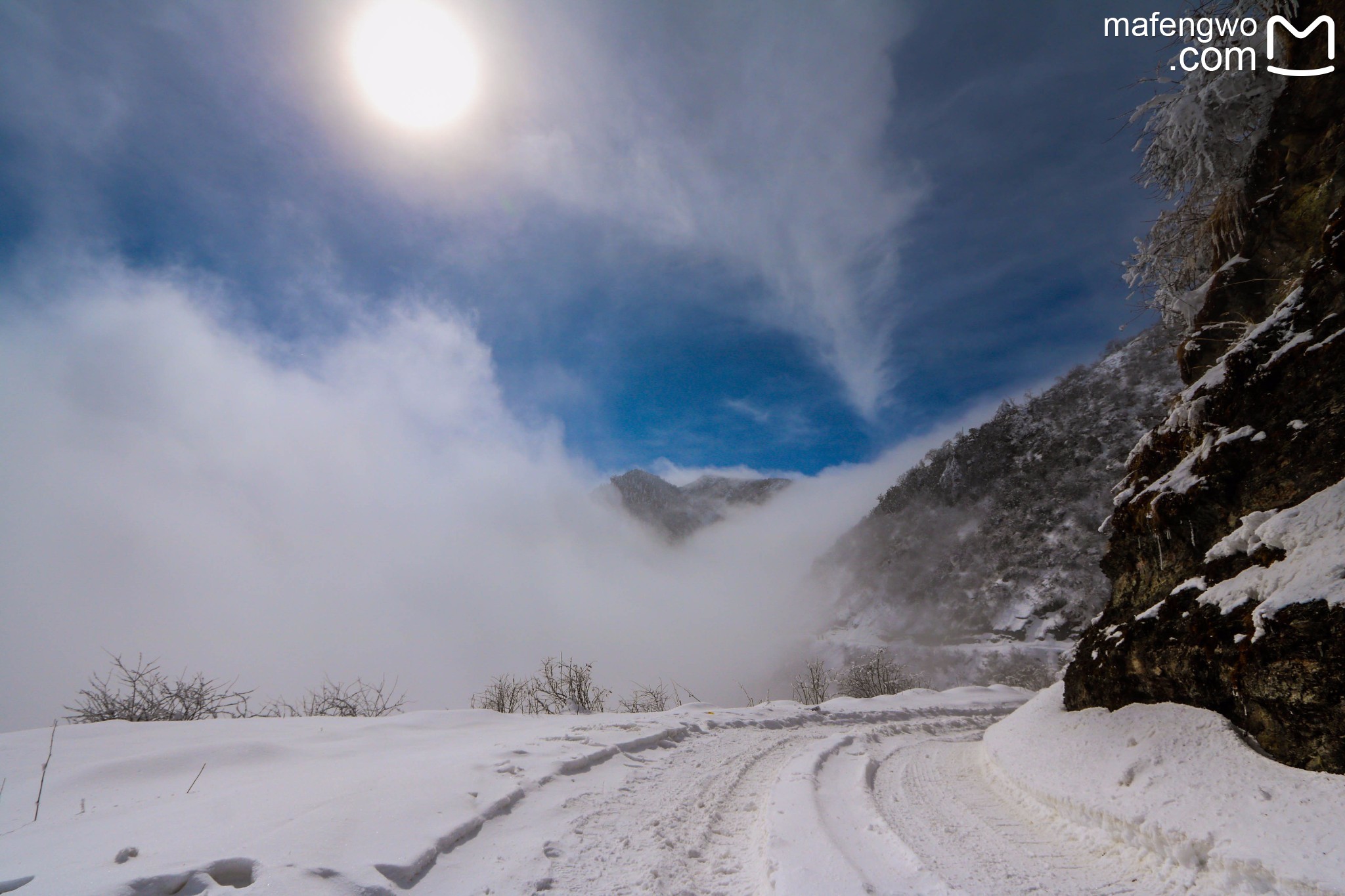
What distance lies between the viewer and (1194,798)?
130 inches

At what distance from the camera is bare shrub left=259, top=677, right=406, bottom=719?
9.85 m

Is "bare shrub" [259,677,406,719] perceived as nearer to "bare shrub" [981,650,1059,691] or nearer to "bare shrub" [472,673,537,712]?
"bare shrub" [472,673,537,712]

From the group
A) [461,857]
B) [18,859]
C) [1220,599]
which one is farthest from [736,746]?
[18,859]

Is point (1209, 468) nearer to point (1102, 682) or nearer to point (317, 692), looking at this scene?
point (1102, 682)

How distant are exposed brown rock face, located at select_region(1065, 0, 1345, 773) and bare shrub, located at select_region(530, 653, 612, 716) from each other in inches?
377

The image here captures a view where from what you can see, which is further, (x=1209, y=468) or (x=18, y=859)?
(x=1209, y=468)

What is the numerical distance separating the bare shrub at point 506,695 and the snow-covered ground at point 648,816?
19.7 feet

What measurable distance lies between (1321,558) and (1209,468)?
2002 millimetres

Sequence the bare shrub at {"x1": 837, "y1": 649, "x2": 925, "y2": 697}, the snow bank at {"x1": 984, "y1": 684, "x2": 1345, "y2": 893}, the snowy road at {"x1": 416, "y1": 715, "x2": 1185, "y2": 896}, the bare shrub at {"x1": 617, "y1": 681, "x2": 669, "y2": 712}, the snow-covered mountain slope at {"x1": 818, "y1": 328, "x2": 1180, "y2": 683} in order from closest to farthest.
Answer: the snow bank at {"x1": 984, "y1": 684, "x2": 1345, "y2": 893}, the snowy road at {"x1": 416, "y1": 715, "x2": 1185, "y2": 896}, the bare shrub at {"x1": 617, "y1": 681, "x2": 669, "y2": 712}, the bare shrub at {"x1": 837, "y1": 649, "x2": 925, "y2": 697}, the snow-covered mountain slope at {"x1": 818, "y1": 328, "x2": 1180, "y2": 683}

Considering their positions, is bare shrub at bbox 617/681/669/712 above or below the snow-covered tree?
below

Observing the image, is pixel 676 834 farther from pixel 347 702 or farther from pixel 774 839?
pixel 347 702

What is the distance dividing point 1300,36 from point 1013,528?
5185 cm

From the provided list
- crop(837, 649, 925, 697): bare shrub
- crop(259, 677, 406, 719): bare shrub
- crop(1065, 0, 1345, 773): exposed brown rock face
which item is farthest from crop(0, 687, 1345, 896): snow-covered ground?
crop(837, 649, 925, 697): bare shrub

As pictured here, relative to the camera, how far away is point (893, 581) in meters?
61.8
